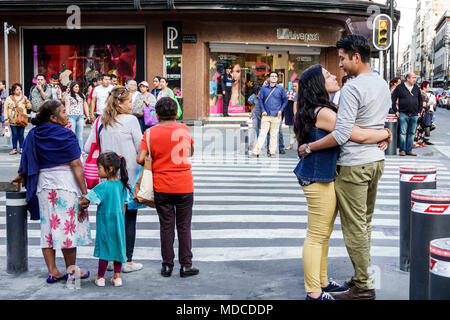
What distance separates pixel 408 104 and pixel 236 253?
32.2 feet

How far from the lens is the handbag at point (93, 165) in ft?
19.2

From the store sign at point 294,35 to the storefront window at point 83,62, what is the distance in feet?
21.4

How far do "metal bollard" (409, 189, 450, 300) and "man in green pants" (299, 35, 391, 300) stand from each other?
19.3 inches

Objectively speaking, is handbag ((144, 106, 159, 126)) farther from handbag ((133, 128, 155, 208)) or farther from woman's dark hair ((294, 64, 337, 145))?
woman's dark hair ((294, 64, 337, 145))

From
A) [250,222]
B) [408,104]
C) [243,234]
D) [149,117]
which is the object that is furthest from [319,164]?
[408,104]

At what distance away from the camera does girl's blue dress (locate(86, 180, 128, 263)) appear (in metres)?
5.37

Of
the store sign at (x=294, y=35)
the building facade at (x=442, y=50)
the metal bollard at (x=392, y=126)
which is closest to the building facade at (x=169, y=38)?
the store sign at (x=294, y=35)

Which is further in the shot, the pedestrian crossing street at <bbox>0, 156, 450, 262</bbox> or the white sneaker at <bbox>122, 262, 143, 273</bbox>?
the pedestrian crossing street at <bbox>0, 156, 450, 262</bbox>

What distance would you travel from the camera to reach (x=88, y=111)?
49.4ft

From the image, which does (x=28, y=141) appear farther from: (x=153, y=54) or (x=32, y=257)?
(x=153, y=54)

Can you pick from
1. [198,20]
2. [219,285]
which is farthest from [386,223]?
[198,20]

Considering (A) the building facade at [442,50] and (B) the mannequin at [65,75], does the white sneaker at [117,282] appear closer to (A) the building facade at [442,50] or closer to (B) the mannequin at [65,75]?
(B) the mannequin at [65,75]

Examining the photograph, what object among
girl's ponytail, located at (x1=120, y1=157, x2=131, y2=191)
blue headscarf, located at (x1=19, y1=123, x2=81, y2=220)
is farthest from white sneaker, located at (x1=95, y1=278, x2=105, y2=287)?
blue headscarf, located at (x1=19, y1=123, x2=81, y2=220)

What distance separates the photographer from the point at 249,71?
2811 centimetres
